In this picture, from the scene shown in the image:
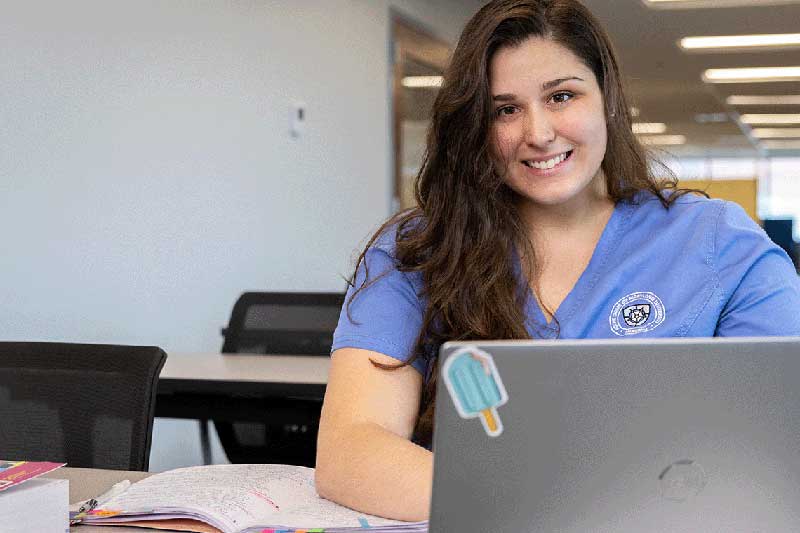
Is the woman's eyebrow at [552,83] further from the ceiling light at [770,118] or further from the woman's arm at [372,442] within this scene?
the ceiling light at [770,118]

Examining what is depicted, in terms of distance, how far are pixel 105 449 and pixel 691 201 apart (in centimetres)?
100

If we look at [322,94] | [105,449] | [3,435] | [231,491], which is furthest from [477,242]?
[322,94]

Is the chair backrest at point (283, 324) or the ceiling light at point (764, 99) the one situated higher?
the ceiling light at point (764, 99)

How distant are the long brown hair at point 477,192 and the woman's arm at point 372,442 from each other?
30 millimetres

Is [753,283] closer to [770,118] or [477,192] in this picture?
[477,192]

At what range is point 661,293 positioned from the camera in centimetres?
142

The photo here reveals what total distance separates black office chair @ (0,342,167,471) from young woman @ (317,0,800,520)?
425 mm

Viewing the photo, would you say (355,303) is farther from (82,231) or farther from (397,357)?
(82,231)

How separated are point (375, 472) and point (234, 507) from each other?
0.16 meters

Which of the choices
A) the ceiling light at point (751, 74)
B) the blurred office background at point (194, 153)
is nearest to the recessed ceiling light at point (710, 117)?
the ceiling light at point (751, 74)

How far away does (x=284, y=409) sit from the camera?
253 centimetres

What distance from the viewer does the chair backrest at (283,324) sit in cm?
303

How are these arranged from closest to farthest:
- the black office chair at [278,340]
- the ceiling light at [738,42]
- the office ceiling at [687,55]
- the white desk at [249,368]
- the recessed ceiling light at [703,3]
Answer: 1. the white desk at [249,368]
2. the black office chair at [278,340]
3. the recessed ceiling light at [703,3]
4. the office ceiling at [687,55]
5. the ceiling light at [738,42]

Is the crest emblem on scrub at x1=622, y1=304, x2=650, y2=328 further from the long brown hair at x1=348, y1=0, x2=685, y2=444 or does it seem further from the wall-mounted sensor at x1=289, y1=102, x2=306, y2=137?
the wall-mounted sensor at x1=289, y1=102, x2=306, y2=137
